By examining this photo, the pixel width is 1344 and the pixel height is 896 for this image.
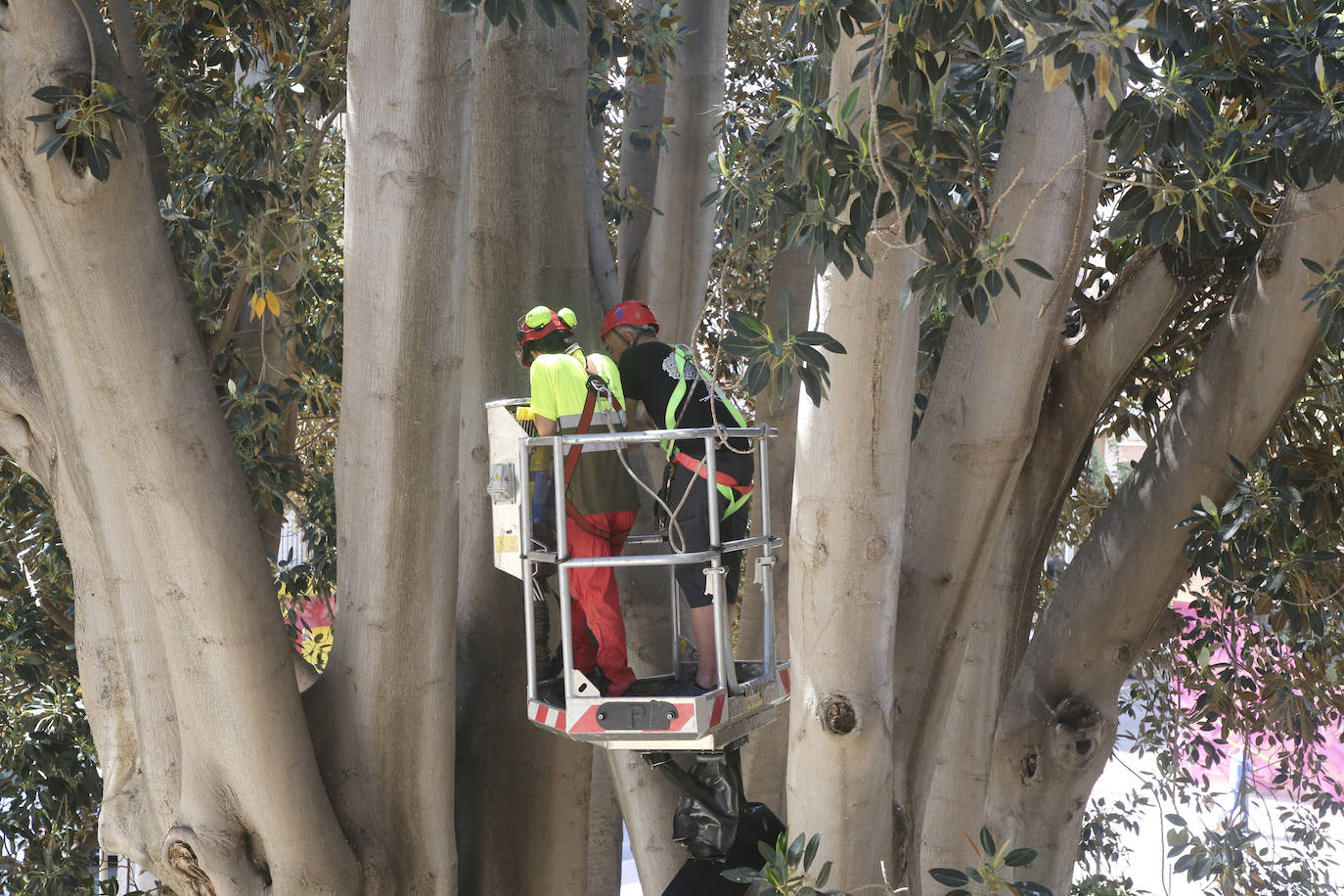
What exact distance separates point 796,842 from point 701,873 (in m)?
1.34

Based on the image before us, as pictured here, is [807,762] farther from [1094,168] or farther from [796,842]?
[1094,168]

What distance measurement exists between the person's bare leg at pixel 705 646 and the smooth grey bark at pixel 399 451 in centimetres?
82

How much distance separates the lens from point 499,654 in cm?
461

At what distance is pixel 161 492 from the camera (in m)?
3.62

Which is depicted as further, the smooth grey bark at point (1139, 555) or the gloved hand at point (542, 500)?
the smooth grey bark at point (1139, 555)

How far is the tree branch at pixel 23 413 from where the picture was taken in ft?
14.2

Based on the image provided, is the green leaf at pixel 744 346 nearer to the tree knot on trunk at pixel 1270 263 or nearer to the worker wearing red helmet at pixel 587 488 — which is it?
the worker wearing red helmet at pixel 587 488

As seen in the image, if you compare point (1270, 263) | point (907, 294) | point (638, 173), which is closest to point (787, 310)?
point (907, 294)

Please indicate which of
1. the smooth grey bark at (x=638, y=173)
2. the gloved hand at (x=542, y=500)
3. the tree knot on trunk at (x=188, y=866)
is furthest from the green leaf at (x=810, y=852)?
the smooth grey bark at (x=638, y=173)

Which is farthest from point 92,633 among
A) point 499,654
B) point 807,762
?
point 807,762

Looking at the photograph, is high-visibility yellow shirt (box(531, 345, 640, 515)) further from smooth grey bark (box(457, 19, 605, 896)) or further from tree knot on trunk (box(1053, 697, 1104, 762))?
tree knot on trunk (box(1053, 697, 1104, 762))

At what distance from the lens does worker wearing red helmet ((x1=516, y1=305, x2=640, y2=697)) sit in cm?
368

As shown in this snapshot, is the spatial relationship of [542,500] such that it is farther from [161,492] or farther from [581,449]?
[161,492]

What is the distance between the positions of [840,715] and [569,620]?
777 millimetres
